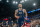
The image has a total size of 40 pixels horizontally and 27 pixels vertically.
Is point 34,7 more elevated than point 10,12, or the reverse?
point 34,7

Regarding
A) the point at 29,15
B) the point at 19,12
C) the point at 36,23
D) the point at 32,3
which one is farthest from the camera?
the point at 32,3

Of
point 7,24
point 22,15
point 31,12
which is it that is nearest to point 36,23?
point 22,15

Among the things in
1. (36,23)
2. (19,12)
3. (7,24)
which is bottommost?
(7,24)

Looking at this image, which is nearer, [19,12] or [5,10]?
[19,12]

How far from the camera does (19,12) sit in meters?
1.86

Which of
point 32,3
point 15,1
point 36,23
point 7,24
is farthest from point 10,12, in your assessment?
point 36,23

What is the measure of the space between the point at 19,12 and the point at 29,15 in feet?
1.65

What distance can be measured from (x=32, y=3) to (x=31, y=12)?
0.37 metres

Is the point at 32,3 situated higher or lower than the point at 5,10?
higher

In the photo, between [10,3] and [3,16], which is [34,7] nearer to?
[10,3]

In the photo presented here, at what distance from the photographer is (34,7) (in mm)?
2336

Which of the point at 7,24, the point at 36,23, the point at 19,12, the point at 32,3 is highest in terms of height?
the point at 32,3

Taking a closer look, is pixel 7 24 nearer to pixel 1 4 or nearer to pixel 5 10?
pixel 5 10

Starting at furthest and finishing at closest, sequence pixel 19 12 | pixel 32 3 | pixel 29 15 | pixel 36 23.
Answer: pixel 32 3 < pixel 29 15 < pixel 19 12 < pixel 36 23
